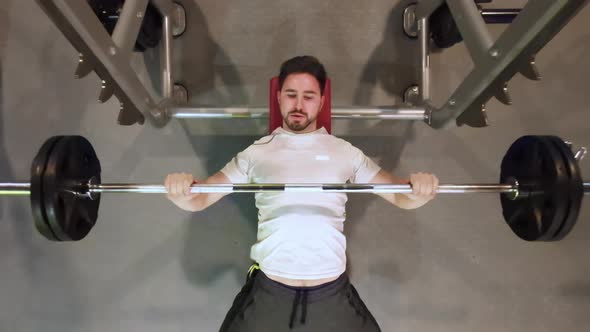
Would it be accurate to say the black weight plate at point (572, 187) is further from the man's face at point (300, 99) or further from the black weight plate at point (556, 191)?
the man's face at point (300, 99)

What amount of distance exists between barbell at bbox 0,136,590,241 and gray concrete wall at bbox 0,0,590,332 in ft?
1.61

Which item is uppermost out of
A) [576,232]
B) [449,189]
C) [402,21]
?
[402,21]

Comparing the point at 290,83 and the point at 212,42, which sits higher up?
the point at 212,42

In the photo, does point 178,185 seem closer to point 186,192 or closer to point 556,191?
point 186,192

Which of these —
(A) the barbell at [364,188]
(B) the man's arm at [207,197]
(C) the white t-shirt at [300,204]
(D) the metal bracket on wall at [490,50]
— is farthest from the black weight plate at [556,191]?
(B) the man's arm at [207,197]

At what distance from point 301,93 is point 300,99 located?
0.06 feet

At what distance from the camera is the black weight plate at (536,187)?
3.02 ft

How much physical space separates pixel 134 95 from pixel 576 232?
173 cm

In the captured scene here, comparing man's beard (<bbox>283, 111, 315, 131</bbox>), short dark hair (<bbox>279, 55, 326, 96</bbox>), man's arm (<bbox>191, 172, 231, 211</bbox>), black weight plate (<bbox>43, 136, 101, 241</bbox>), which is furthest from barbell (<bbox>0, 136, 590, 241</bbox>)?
short dark hair (<bbox>279, 55, 326, 96</bbox>)

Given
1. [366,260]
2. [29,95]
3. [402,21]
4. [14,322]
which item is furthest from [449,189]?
[14,322]

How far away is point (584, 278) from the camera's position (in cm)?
156

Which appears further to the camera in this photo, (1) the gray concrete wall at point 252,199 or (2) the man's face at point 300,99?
(1) the gray concrete wall at point 252,199

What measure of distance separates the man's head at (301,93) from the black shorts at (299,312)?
497 mm

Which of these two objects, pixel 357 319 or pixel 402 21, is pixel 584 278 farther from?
pixel 402 21
